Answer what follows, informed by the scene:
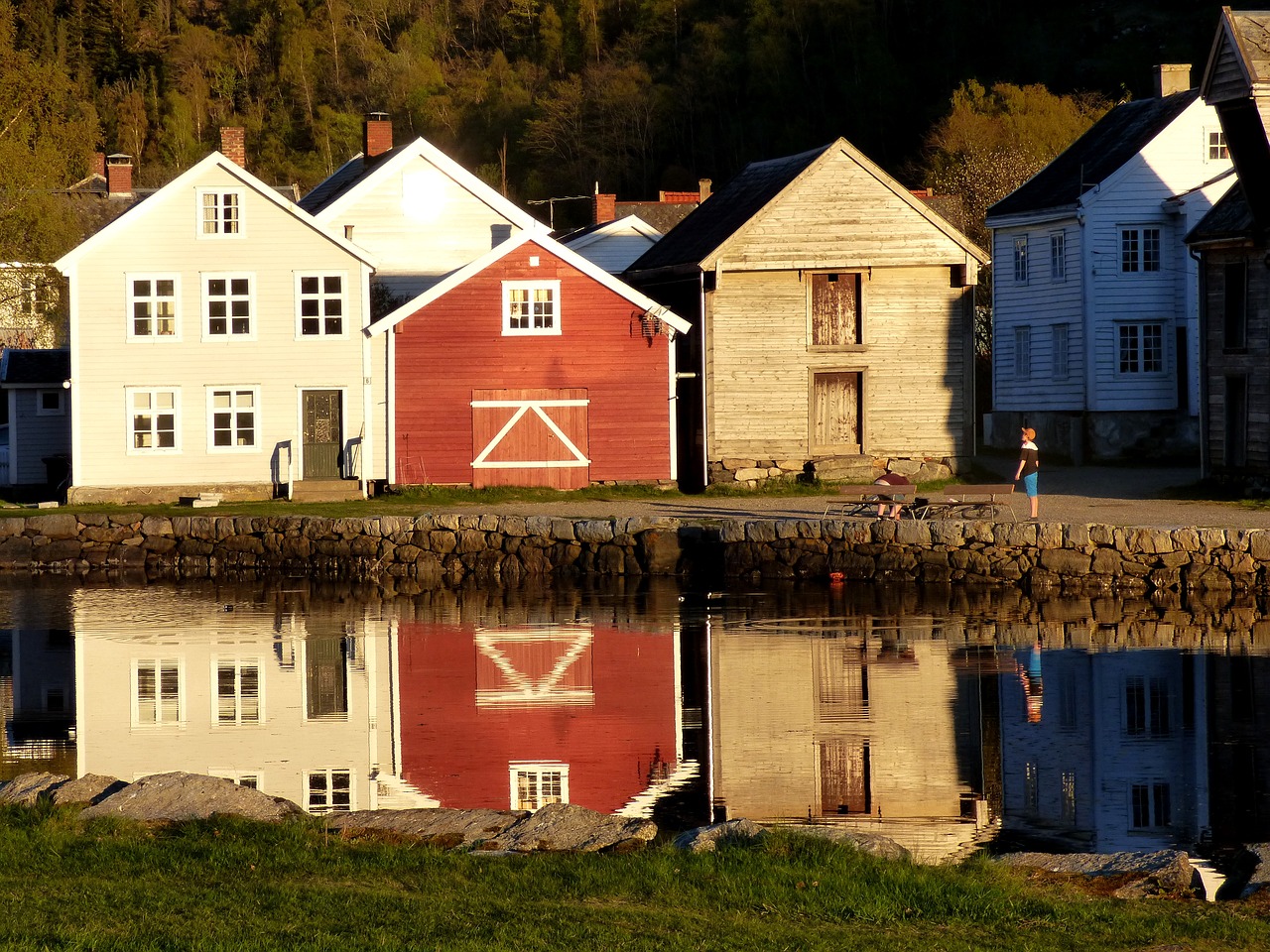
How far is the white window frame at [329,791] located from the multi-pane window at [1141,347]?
33486mm

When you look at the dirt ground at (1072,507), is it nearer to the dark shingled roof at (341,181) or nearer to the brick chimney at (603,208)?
the dark shingled roof at (341,181)

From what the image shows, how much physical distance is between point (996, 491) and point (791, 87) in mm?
75212

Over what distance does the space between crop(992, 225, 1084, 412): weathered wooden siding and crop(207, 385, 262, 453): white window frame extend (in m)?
20.3

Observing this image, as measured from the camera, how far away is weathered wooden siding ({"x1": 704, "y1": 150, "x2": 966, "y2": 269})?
37.6 meters

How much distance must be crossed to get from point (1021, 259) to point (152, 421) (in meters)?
23.2

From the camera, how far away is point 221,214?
35969 mm

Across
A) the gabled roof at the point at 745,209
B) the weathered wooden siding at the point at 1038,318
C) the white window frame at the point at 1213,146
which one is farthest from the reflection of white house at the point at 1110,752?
the white window frame at the point at 1213,146

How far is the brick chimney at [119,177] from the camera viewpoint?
69.1 metres

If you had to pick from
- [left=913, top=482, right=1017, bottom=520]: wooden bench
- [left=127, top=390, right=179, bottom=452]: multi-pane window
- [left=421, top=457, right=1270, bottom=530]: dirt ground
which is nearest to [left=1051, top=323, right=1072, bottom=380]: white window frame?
[left=421, top=457, right=1270, bottom=530]: dirt ground

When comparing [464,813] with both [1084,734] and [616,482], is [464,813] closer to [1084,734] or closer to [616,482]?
[1084,734]

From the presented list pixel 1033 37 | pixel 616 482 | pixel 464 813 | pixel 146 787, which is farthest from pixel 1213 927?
pixel 1033 37

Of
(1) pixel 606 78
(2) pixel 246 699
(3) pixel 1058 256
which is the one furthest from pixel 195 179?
(1) pixel 606 78

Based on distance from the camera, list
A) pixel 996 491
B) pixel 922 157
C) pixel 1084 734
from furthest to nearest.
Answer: pixel 922 157, pixel 996 491, pixel 1084 734

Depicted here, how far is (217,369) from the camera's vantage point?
3591 cm
